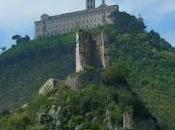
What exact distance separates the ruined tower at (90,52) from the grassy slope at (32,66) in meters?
51.2

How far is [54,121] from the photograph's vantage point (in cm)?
10044

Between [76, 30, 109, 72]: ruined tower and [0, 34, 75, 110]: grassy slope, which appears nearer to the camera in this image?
[76, 30, 109, 72]: ruined tower

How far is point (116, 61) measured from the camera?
154 meters

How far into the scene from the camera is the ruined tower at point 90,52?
107 meters

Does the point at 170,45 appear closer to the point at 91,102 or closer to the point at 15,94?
the point at 15,94

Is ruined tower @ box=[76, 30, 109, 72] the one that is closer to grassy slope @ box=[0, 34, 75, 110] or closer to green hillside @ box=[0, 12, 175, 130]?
green hillside @ box=[0, 12, 175, 130]

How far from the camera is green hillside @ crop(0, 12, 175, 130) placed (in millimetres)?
148875

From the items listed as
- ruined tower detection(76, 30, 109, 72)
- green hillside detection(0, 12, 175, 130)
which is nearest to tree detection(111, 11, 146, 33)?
green hillside detection(0, 12, 175, 130)

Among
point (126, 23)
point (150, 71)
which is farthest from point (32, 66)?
point (150, 71)

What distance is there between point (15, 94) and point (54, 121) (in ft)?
226

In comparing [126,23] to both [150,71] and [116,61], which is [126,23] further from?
[116,61]

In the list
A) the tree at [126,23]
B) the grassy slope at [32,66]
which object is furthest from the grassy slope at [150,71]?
the grassy slope at [32,66]

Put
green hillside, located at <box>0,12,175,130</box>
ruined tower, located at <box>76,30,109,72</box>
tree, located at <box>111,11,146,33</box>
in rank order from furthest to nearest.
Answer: tree, located at <box>111,11,146,33</box>, green hillside, located at <box>0,12,175,130</box>, ruined tower, located at <box>76,30,109,72</box>

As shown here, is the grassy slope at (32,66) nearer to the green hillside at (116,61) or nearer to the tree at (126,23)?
the green hillside at (116,61)
